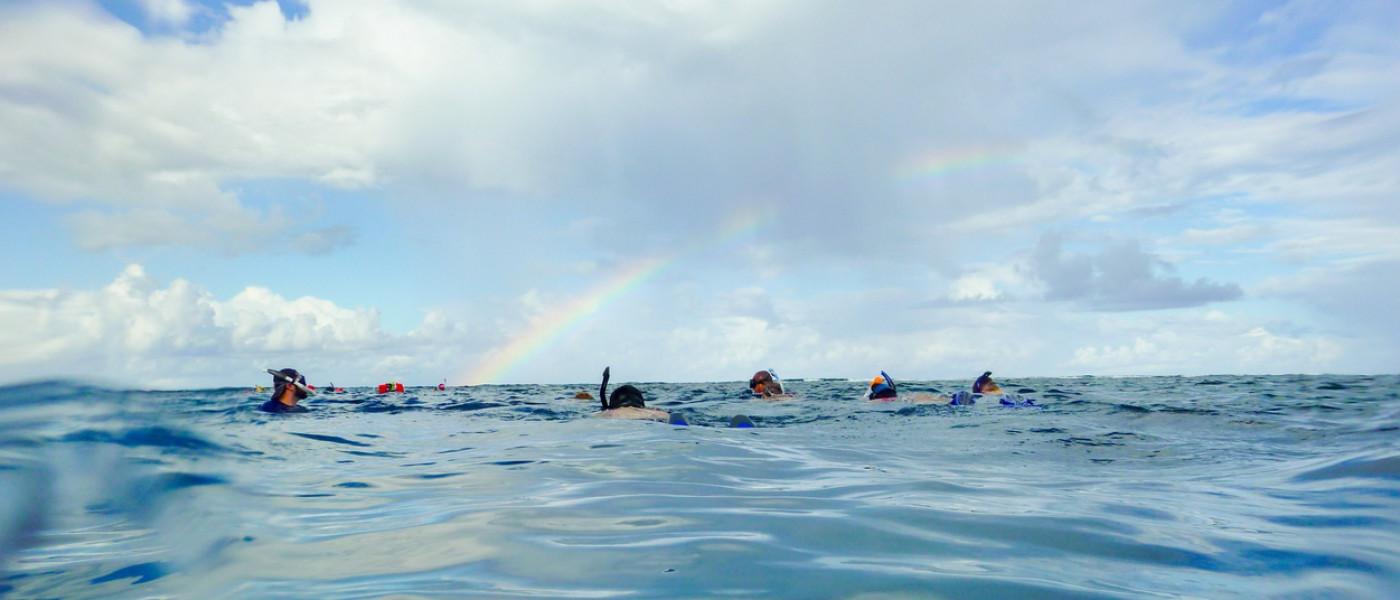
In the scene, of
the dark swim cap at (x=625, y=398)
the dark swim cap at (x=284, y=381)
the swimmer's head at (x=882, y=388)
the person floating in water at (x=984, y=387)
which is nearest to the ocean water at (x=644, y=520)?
the dark swim cap at (x=625, y=398)

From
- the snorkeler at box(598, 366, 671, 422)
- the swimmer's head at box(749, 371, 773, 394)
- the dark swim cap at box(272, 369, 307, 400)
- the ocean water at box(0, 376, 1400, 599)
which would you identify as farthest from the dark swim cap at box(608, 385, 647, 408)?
the swimmer's head at box(749, 371, 773, 394)

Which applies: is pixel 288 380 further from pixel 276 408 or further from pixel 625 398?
pixel 625 398

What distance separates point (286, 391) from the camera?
52.2 feet

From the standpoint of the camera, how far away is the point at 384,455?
28.3ft

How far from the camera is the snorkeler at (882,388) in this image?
19031 millimetres

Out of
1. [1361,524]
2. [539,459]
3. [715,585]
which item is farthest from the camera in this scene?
[539,459]

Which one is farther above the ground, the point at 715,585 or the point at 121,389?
the point at 121,389

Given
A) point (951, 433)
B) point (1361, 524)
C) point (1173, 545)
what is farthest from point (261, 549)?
point (951, 433)

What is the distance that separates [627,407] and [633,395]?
0.41 m

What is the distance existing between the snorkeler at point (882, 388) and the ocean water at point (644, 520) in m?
10.7

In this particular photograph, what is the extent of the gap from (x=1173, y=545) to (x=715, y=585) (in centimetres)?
262

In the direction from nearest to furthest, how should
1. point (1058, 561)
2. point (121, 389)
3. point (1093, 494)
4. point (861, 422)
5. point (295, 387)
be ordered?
1. point (1058, 561)
2. point (121, 389)
3. point (1093, 494)
4. point (861, 422)
5. point (295, 387)

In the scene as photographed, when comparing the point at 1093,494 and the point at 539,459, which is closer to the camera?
the point at 1093,494

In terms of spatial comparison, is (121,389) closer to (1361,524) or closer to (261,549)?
(261,549)
